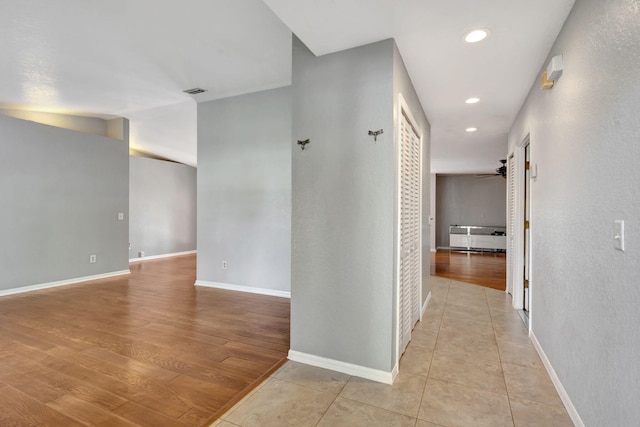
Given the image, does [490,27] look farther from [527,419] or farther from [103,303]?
[103,303]

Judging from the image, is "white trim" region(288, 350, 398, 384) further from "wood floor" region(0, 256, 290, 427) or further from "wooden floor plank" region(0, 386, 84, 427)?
"wooden floor plank" region(0, 386, 84, 427)

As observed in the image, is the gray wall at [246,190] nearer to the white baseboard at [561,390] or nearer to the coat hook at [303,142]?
the coat hook at [303,142]

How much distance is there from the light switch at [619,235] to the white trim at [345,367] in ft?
4.88

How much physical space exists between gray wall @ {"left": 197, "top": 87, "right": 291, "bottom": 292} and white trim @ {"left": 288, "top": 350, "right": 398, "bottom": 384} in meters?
1.88

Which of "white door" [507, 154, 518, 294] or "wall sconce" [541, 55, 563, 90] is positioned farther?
"white door" [507, 154, 518, 294]

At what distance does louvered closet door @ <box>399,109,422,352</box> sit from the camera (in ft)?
8.32

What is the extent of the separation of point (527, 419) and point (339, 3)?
2.61m

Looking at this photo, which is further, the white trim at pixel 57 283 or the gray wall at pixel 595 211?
the white trim at pixel 57 283

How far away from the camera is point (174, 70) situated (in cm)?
368

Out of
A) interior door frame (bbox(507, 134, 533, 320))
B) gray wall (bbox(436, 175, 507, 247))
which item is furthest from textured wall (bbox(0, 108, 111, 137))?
gray wall (bbox(436, 175, 507, 247))

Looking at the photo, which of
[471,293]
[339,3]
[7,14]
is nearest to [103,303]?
[7,14]

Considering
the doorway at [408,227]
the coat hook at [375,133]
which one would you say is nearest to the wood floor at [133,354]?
the doorway at [408,227]

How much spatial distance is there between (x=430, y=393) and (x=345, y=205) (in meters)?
1.36

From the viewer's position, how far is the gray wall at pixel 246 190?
4.31 m
